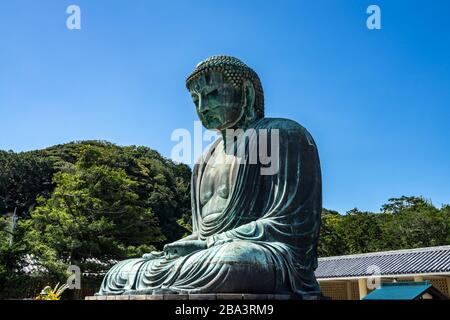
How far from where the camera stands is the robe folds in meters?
4.04

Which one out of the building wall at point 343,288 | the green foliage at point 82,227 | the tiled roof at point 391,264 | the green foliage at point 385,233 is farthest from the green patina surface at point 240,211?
the green foliage at point 385,233

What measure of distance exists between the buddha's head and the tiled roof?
10998 mm

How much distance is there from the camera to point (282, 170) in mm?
5215

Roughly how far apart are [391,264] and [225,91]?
13179 millimetres

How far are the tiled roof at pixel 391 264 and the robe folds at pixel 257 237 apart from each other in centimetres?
1101

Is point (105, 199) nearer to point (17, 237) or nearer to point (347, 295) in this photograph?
point (17, 237)

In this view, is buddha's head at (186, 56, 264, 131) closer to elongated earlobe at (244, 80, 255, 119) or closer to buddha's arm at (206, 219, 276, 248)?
elongated earlobe at (244, 80, 255, 119)

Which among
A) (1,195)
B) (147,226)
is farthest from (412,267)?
(1,195)

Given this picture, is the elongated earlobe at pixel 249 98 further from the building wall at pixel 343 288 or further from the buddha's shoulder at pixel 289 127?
the building wall at pixel 343 288

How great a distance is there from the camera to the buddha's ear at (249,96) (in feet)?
19.7

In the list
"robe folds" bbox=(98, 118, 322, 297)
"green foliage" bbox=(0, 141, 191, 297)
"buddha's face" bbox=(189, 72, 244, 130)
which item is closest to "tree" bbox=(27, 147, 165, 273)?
"green foliage" bbox=(0, 141, 191, 297)

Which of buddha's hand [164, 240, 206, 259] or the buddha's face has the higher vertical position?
the buddha's face

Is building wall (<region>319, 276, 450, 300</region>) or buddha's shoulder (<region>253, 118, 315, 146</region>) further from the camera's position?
building wall (<region>319, 276, 450, 300</region>)
